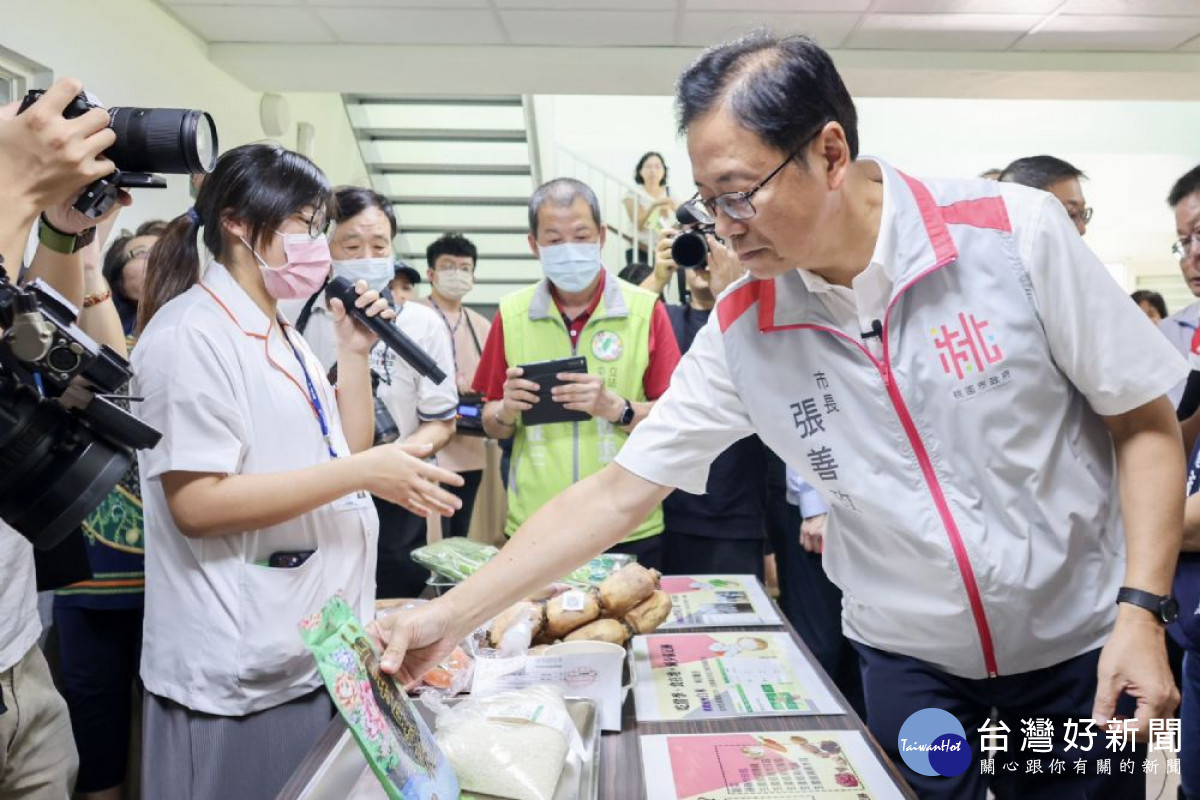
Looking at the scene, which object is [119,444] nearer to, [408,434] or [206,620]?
[206,620]

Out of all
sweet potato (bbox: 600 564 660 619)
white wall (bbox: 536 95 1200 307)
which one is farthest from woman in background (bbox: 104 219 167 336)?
white wall (bbox: 536 95 1200 307)

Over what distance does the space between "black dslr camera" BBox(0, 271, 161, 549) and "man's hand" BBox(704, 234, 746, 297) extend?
5.09 ft

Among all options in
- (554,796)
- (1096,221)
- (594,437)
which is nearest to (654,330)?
(594,437)

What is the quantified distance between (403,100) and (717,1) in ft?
9.35

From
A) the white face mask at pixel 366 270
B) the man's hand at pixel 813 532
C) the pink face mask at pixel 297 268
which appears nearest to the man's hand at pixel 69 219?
the pink face mask at pixel 297 268

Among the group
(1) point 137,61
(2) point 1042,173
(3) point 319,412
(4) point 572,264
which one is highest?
(1) point 137,61

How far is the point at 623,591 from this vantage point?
4.83ft

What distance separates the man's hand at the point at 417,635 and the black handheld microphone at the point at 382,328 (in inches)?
30.3

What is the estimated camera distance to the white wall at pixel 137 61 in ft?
10.0

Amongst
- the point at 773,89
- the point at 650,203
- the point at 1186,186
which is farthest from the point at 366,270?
the point at 650,203

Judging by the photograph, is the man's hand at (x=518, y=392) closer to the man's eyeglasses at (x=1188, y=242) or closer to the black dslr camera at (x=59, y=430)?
the black dslr camera at (x=59, y=430)

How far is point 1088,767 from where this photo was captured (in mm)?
1166

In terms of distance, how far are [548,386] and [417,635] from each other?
1.16 metres

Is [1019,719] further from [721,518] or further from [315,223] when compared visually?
[315,223]
